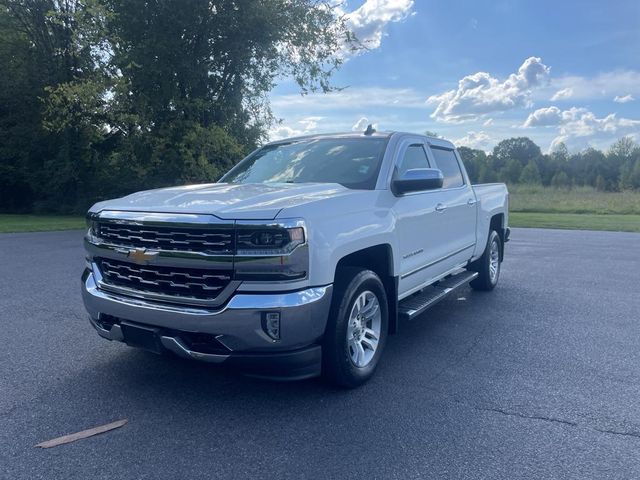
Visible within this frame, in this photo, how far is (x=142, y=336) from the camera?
12.1 feet

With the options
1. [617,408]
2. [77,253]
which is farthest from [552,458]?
[77,253]

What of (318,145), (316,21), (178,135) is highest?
(316,21)

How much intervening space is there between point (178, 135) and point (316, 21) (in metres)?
7.82

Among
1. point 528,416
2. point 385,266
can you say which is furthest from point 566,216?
point 528,416

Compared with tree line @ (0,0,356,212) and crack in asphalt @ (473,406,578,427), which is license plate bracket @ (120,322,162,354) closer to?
crack in asphalt @ (473,406,578,427)

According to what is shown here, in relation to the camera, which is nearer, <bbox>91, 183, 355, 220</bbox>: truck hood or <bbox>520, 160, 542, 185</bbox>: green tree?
<bbox>91, 183, 355, 220</bbox>: truck hood

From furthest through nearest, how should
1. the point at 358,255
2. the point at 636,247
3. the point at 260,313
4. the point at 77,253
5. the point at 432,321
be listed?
the point at 636,247 < the point at 77,253 < the point at 432,321 < the point at 358,255 < the point at 260,313

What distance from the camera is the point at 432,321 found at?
6.12m

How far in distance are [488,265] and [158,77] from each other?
18.5 metres

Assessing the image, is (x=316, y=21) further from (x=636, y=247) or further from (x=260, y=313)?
(x=260, y=313)

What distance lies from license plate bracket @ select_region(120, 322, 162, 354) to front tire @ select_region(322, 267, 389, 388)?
45.7 inches

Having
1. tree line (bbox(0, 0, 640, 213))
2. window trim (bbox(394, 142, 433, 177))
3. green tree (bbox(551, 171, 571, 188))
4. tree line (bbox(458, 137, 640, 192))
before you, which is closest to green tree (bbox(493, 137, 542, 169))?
tree line (bbox(458, 137, 640, 192))

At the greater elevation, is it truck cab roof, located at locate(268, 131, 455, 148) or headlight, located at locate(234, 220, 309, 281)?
truck cab roof, located at locate(268, 131, 455, 148)

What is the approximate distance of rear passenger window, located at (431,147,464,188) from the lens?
6180 mm
